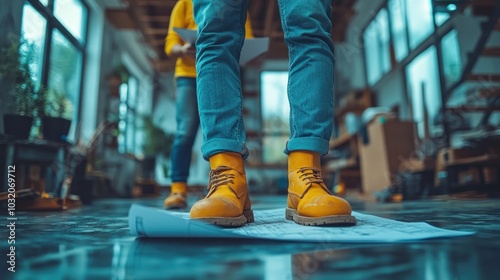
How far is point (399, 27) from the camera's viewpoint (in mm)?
4586

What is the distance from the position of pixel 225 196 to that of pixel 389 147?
2740 millimetres

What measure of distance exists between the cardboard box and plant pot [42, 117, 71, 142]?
2.53m

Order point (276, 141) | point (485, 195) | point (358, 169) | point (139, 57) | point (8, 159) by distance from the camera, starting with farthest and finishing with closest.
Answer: point (276, 141) < point (139, 57) < point (358, 169) < point (485, 195) < point (8, 159)

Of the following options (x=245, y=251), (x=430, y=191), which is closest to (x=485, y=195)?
(x=430, y=191)

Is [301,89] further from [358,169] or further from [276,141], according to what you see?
[276,141]

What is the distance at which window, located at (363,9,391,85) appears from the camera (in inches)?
195

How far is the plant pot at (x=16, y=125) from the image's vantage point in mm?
1773

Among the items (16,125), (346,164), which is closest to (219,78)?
(16,125)

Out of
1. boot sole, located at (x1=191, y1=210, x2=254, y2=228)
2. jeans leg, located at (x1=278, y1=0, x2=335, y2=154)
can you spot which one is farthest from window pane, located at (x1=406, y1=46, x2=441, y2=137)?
boot sole, located at (x1=191, y1=210, x2=254, y2=228)

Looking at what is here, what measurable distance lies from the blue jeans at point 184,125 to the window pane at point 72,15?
2.58 m

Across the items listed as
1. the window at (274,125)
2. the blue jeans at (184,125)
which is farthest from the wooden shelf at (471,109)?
the window at (274,125)

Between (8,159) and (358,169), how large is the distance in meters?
3.68

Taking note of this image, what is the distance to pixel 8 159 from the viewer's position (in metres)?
1.72

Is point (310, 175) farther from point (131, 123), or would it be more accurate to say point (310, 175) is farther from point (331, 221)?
point (131, 123)
